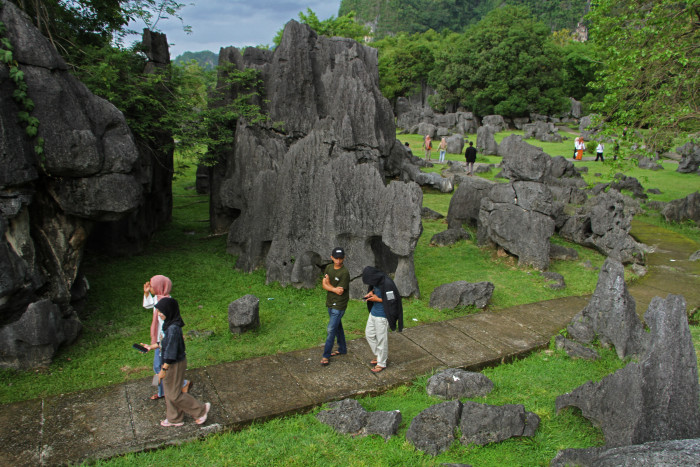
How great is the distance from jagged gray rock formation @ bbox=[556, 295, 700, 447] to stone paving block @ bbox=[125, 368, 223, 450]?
4739 mm

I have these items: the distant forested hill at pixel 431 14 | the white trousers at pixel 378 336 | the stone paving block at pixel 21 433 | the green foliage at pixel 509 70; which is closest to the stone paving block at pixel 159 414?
the stone paving block at pixel 21 433

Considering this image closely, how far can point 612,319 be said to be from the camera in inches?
350

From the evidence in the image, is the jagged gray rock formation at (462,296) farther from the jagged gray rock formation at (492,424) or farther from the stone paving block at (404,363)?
the jagged gray rock formation at (492,424)

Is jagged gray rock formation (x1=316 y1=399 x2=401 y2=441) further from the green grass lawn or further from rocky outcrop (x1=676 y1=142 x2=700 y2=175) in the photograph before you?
rocky outcrop (x1=676 y1=142 x2=700 y2=175)

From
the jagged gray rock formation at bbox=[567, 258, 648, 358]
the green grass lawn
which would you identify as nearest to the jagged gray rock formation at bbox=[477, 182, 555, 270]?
the green grass lawn

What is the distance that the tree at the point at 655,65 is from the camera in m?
14.4

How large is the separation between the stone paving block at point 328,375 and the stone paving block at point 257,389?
5.2 inches

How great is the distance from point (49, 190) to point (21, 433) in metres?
4.33

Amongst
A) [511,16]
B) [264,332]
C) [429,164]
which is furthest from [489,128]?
[264,332]

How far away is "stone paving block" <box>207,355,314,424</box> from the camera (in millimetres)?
6812

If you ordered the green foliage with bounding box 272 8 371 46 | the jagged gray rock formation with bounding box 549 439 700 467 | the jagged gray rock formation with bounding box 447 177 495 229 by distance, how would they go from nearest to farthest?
the jagged gray rock formation with bounding box 549 439 700 467 < the jagged gray rock formation with bounding box 447 177 495 229 < the green foliage with bounding box 272 8 371 46

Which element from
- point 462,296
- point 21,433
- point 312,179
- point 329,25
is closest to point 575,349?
point 462,296

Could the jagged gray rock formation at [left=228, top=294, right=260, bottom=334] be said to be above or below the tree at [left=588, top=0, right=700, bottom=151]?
below

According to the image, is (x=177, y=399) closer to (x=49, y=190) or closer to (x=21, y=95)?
(x=49, y=190)
